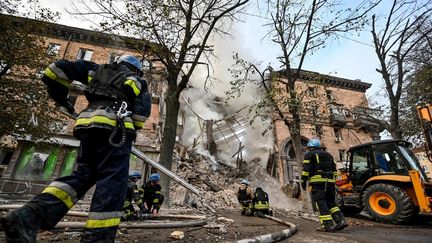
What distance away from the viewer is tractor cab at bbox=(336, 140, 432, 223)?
18.4ft

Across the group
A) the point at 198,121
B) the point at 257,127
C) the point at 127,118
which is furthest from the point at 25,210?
the point at 257,127

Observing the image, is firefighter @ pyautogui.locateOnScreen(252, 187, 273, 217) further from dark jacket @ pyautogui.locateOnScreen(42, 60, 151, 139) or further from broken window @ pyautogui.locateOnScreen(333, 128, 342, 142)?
broken window @ pyautogui.locateOnScreen(333, 128, 342, 142)

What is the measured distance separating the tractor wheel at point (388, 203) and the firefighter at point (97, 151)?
6433mm

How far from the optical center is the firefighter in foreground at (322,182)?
451cm

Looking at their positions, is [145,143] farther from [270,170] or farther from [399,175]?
[399,175]

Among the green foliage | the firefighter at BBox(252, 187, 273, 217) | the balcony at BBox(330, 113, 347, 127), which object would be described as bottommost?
the firefighter at BBox(252, 187, 273, 217)

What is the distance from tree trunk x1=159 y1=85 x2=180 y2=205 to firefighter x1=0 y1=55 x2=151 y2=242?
509 cm

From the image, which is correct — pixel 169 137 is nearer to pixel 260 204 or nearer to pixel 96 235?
pixel 260 204

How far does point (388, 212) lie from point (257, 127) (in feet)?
48.5

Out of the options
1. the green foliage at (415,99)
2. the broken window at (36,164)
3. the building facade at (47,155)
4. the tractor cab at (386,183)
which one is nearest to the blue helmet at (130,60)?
the tractor cab at (386,183)

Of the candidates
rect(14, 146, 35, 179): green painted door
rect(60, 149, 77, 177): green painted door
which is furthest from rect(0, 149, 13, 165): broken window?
rect(60, 149, 77, 177): green painted door

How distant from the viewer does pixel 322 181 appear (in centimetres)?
463

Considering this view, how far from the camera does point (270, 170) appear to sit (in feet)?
62.6

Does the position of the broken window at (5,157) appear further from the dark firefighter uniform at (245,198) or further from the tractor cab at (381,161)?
the tractor cab at (381,161)
